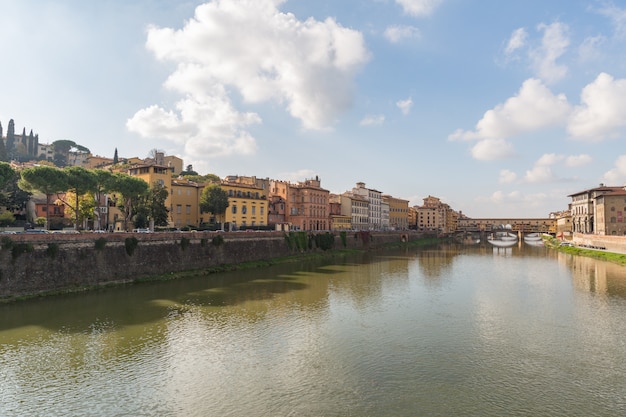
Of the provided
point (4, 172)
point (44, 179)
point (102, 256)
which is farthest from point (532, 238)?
point (4, 172)

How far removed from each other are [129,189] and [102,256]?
1576cm

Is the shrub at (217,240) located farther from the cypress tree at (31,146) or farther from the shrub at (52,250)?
the cypress tree at (31,146)

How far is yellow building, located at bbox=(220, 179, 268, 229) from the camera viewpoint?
2571 inches

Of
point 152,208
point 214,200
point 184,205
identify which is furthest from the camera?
point 184,205

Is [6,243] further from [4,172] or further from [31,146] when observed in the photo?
[31,146]

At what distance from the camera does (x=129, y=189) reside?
47.2 meters

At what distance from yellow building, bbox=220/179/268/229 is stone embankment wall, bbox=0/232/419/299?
48.0 ft

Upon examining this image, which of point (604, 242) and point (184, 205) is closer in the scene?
point (184, 205)

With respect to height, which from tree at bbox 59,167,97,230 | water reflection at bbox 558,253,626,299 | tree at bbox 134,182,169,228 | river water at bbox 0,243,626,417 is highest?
tree at bbox 59,167,97,230

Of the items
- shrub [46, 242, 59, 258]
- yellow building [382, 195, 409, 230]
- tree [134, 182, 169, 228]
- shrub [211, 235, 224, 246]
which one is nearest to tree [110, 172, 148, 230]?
tree [134, 182, 169, 228]

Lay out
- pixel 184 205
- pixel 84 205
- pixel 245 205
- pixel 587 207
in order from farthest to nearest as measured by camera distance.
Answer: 1. pixel 587 207
2. pixel 245 205
3. pixel 184 205
4. pixel 84 205

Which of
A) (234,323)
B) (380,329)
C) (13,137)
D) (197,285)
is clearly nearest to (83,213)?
(197,285)

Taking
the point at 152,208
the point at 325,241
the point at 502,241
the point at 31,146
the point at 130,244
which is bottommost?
the point at 502,241

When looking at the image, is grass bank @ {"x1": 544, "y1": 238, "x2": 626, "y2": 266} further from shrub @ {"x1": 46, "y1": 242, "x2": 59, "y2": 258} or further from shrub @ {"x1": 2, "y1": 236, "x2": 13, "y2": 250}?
shrub @ {"x1": 2, "y1": 236, "x2": 13, "y2": 250}
